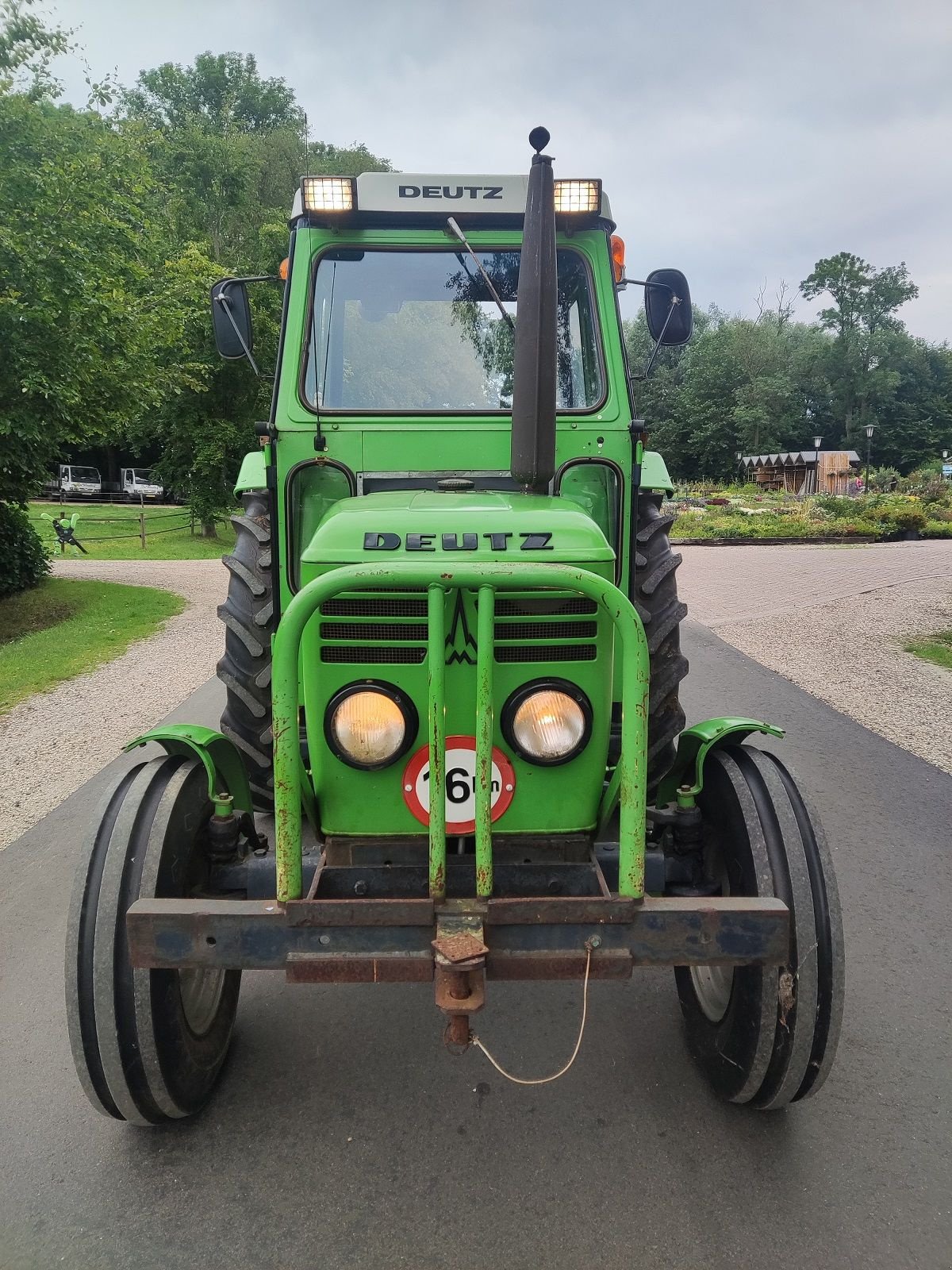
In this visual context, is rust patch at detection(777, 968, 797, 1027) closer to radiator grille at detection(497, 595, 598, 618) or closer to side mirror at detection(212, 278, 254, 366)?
radiator grille at detection(497, 595, 598, 618)

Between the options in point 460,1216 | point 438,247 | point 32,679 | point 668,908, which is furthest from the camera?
point 32,679

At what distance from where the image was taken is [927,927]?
12.2 feet

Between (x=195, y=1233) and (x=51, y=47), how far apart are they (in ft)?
46.7

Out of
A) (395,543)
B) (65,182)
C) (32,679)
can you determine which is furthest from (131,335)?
(395,543)

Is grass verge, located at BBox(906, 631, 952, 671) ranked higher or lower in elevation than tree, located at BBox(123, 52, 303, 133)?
lower

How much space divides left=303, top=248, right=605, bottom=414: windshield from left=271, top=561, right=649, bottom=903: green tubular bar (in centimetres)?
167

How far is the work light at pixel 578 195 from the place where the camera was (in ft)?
11.1

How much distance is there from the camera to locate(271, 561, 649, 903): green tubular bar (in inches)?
81.7

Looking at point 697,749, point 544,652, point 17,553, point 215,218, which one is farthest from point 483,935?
point 215,218

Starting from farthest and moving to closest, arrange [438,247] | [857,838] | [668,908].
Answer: [857,838], [438,247], [668,908]

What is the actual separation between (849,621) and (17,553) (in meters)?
12.2

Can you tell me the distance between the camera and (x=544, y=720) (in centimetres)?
235

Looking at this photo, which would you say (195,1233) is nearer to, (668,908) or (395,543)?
(668,908)

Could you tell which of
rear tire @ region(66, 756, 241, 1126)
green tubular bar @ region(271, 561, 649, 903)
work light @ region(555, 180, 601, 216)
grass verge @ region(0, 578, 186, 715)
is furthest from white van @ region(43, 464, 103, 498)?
green tubular bar @ region(271, 561, 649, 903)
